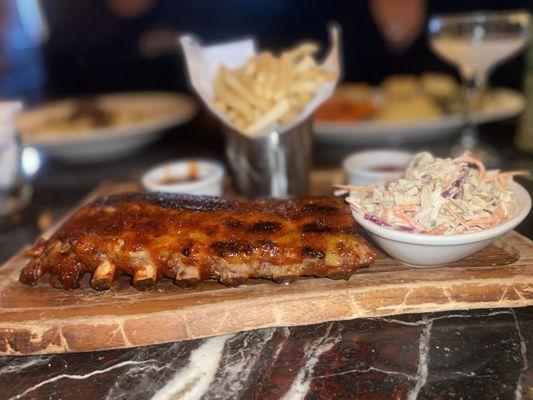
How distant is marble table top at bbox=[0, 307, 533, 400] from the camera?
1.76 m

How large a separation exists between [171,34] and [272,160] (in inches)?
331

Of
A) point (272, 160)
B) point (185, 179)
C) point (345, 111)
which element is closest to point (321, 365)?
point (272, 160)

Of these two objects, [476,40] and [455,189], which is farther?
[476,40]

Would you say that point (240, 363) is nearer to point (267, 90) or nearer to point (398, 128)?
point (267, 90)

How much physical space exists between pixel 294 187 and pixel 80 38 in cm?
938

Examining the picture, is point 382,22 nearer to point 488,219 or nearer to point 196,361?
point 488,219

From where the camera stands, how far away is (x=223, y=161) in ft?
15.8

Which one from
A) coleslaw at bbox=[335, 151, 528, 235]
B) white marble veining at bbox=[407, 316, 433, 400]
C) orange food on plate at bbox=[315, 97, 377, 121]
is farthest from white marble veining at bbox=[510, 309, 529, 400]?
orange food on plate at bbox=[315, 97, 377, 121]

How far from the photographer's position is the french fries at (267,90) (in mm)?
3127

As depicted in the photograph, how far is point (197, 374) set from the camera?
1.91 metres

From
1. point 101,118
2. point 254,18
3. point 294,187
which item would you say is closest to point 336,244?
point 294,187

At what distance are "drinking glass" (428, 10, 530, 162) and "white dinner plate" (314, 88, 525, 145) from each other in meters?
0.32

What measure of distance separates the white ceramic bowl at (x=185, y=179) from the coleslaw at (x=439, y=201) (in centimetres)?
125

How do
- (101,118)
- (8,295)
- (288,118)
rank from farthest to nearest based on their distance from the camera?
1. (101,118)
2. (288,118)
3. (8,295)
